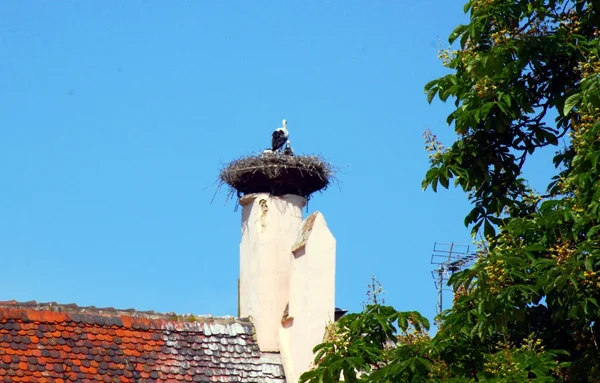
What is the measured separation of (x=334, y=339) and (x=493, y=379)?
6.65ft

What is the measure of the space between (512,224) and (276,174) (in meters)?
6.99

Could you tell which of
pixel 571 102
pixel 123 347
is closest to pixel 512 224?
pixel 571 102

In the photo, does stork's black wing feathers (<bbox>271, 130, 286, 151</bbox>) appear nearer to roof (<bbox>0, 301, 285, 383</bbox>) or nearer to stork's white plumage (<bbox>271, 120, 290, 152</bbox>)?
stork's white plumage (<bbox>271, 120, 290, 152</bbox>)

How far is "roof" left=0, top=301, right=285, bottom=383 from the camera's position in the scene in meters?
14.3

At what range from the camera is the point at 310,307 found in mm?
16172

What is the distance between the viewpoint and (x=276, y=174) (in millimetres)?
16688

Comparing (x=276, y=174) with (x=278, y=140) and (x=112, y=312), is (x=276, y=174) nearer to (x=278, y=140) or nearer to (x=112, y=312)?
(x=278, y=140)

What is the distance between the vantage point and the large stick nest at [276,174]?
1677 centimetres

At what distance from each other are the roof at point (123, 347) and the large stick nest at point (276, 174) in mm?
1891

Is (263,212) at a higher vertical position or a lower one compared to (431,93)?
higher

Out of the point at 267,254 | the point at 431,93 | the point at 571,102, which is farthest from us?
the point at 267,254

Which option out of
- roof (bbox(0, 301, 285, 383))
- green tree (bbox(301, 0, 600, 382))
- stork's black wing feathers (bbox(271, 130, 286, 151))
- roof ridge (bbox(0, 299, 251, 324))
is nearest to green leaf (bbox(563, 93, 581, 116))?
green tree (bbox(301, 0, 600, 382))

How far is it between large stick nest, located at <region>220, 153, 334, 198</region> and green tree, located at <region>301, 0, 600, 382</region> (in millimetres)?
5760

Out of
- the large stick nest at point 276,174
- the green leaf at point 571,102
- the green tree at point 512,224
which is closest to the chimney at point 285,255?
the large stick nest at point 276,174
